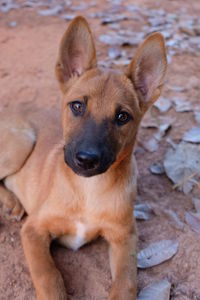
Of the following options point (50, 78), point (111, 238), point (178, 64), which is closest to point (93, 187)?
point (111, 238)

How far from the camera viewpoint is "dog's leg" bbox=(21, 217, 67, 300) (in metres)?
3.06

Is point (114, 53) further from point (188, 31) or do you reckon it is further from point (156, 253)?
point (156, 253)

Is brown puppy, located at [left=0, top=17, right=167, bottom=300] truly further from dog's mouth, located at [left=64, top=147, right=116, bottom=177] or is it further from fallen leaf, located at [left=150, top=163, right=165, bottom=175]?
fallen leaf, located at [left=150, top=163, right=165, bottom=175]

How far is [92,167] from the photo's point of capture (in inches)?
115

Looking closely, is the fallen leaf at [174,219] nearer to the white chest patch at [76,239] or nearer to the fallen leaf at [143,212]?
the fallen leaf at [143,212]

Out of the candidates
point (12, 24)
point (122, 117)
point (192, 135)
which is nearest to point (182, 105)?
point (192, 135)

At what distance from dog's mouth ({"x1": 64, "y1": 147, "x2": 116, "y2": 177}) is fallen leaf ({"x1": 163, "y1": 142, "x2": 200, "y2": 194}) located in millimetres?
1852

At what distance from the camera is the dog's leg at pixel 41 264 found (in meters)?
3.06

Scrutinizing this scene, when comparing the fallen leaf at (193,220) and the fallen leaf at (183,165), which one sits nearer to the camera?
the fallen leaf at (193,220)

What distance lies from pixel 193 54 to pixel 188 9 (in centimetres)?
317

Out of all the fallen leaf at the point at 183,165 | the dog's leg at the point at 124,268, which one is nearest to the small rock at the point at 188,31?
the fallen leaf at the point at 183,165

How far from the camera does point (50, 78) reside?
6551 millimetres

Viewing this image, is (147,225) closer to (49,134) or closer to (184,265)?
(184,265)

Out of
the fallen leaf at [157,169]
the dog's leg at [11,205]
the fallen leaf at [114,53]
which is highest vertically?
the dog's leg at [11,205]
